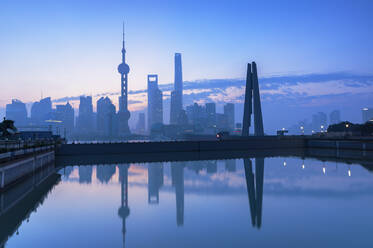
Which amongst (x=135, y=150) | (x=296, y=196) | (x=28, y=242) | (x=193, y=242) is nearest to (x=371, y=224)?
(x=296, y=196)

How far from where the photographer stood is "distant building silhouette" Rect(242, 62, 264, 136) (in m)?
86.3

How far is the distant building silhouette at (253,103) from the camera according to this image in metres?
86.3

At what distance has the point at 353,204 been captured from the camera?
15.9m

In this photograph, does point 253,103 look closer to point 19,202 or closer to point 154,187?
point 154,187

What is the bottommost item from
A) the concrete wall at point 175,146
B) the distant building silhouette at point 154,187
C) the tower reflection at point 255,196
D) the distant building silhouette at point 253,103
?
the distant building silhouette at point 154,187

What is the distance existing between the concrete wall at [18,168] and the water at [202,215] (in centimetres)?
284

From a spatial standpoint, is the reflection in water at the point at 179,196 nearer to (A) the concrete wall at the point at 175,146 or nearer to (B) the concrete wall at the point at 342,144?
(A) the concrete wall at the point at 175,146

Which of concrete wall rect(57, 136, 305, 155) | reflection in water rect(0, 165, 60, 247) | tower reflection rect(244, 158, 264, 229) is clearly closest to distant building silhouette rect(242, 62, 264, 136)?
concrete wall rect(57, 136, 305, 155)

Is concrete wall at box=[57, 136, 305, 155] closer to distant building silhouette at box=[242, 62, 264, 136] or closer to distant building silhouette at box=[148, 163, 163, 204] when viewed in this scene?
distant building silhouette at box=[242, 62, 264, 136]

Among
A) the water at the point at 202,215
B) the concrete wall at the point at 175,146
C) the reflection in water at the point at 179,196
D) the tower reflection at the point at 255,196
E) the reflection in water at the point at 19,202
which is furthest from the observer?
the concrete wall at the point at 175,146

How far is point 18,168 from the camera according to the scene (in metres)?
24.2

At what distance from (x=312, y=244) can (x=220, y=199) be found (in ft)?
25.9

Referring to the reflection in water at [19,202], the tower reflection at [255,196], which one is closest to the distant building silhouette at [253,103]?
the tower reflection at [255,196]

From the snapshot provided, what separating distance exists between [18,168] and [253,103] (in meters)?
71.2
